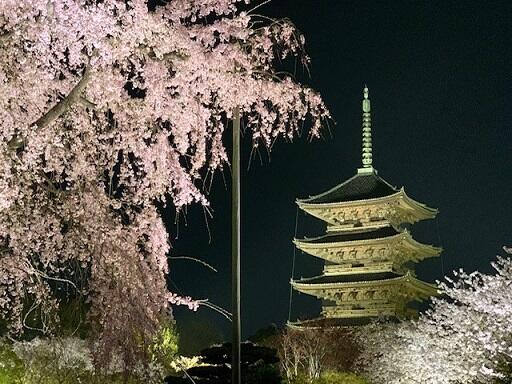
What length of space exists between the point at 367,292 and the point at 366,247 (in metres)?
2.11

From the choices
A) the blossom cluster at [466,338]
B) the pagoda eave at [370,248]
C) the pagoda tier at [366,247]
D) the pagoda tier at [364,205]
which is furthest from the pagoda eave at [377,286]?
the blossom cluster at [466,338]

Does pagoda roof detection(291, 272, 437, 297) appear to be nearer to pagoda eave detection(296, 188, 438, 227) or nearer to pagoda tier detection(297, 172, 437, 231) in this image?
pagoda tier detection(297, 172, 437, 231)

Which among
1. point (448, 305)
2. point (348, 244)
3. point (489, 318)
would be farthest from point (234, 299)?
point (348, 244)

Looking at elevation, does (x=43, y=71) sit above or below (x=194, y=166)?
above

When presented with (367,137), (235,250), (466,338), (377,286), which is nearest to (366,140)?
(367,137)

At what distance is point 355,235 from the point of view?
34969 millimetres

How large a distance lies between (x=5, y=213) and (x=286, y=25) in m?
2.80

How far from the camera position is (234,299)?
25.2ft

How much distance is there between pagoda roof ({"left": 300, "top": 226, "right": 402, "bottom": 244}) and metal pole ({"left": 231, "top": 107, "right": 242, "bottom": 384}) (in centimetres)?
2664

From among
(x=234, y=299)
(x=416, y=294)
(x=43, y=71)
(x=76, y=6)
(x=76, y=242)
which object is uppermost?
(x=76, y=6)

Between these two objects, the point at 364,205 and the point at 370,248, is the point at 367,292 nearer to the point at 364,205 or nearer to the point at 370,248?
the point at 370,248

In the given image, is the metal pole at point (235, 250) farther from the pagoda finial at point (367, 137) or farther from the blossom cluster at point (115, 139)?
the pagoda finial at point (367, 137)

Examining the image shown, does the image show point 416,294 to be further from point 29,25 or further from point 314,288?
point 29,25

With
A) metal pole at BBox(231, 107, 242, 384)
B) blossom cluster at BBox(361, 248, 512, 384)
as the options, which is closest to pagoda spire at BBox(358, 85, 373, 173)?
blossom cluster at BBox(361, 248, 512, 384)
